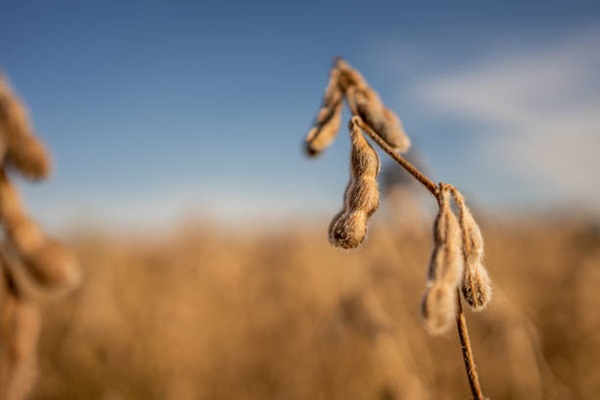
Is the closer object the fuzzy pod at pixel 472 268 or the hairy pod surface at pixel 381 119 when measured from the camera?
the fuzzy pod at pixel 472 268

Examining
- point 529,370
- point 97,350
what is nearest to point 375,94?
point 529,370

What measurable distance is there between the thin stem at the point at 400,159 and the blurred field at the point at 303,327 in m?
2.05

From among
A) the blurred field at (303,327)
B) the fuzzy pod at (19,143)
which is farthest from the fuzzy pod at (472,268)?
the blurred field at (303,327)

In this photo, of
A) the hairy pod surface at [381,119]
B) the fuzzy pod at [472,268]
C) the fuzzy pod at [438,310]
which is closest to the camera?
the fuzzy pod at [438,310]

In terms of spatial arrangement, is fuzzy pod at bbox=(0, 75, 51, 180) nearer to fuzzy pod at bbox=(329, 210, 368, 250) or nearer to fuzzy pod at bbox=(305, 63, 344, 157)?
fuzzy pod at bbox=(305, 63, 344, 157)

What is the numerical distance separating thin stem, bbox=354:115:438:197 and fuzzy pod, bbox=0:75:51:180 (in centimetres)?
111

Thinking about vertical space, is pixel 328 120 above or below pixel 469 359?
above

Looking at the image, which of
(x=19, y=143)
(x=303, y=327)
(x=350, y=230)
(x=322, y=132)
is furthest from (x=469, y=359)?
(x=303, y=327)

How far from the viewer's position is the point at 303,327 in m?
7.08

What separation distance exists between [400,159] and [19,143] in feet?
4.32

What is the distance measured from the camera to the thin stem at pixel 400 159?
4.45 feet

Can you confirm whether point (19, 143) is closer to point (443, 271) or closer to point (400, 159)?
point (400, 159)

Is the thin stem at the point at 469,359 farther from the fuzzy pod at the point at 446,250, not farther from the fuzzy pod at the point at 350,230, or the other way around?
the fuzzy pod at the point at 350,230

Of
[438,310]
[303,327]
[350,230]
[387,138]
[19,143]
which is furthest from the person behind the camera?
[303,327]
